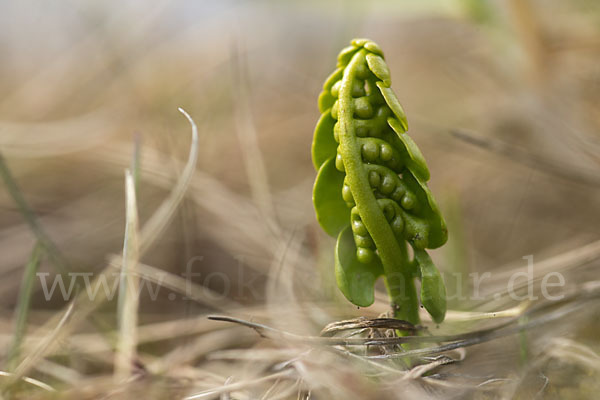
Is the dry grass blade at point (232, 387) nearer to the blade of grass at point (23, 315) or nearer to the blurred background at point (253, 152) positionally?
the blurred background at point (253, 152)

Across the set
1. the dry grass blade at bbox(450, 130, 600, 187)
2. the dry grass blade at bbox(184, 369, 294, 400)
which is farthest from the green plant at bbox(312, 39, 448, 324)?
the dry grass blade at bbox(450, 130, 600, 187)

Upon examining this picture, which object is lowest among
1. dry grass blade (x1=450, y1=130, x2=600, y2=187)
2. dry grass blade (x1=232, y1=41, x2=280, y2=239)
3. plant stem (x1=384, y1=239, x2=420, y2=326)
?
plant stem (x1=384, y1=239, x2=420, y2=326)

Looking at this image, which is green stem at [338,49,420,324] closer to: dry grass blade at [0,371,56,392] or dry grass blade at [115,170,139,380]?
dry grass blade at [115,170,139,380]

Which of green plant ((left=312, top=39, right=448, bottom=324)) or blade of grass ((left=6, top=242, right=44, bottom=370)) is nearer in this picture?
green plant ((left=312, top=39, right=448, bottom=324))

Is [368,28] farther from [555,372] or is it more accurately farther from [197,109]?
[555,372]

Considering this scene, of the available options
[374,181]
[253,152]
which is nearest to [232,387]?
[374,181]

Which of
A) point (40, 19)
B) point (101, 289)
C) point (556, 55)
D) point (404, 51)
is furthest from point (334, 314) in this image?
point (40, 19)
